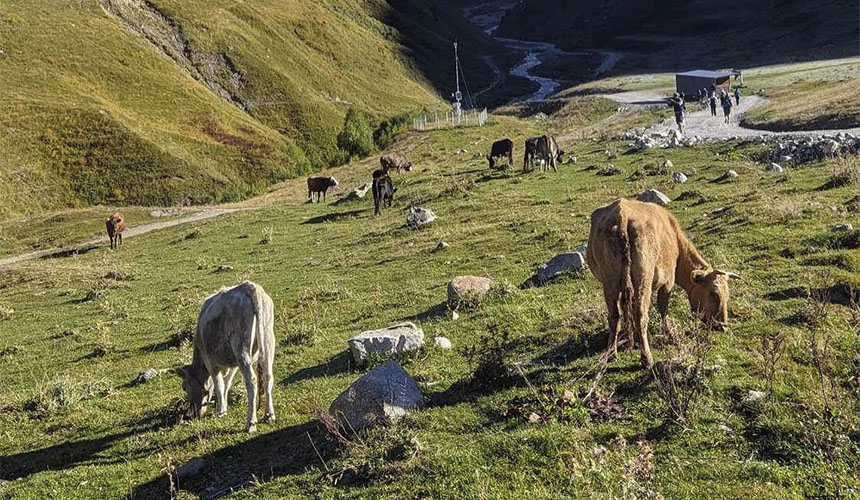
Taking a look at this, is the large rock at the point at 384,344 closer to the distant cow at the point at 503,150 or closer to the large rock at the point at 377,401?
the large rock at the point at 377,401

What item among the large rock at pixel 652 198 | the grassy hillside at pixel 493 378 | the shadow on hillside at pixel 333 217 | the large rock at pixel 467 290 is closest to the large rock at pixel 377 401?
the grassy hillside at pixel 493 378

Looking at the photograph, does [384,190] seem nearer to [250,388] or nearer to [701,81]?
[250,388]

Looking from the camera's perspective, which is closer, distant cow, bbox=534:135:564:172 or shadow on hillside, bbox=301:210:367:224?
distant cow, bbox=534:135:564:172

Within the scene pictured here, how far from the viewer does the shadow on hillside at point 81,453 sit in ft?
36.1

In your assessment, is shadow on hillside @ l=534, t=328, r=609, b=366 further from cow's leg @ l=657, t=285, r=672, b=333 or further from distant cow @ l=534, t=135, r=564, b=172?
distant cow @ l=534, t=135, r=564, b=172

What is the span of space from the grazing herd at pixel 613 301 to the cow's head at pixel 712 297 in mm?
16

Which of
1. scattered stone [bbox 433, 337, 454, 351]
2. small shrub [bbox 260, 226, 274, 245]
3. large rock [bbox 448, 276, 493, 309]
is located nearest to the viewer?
scattered stone [bbox 433, 337, 454, 351]

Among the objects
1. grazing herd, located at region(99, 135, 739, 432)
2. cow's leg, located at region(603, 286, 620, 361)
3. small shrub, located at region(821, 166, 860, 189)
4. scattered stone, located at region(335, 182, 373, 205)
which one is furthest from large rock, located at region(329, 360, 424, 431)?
scattered stone, located at region(335, 182, 373, 205)

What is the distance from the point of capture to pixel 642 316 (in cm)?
970

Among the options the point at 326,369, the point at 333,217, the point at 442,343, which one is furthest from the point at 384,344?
the point at 333,217

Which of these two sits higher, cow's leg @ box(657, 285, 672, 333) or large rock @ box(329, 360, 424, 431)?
cow's leg @ box(657, 285, 672, 333)

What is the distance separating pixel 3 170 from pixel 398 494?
76087 mm

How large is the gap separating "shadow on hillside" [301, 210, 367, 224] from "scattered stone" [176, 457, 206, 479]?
2952 centimetres

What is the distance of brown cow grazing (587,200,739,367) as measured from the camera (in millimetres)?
9695
